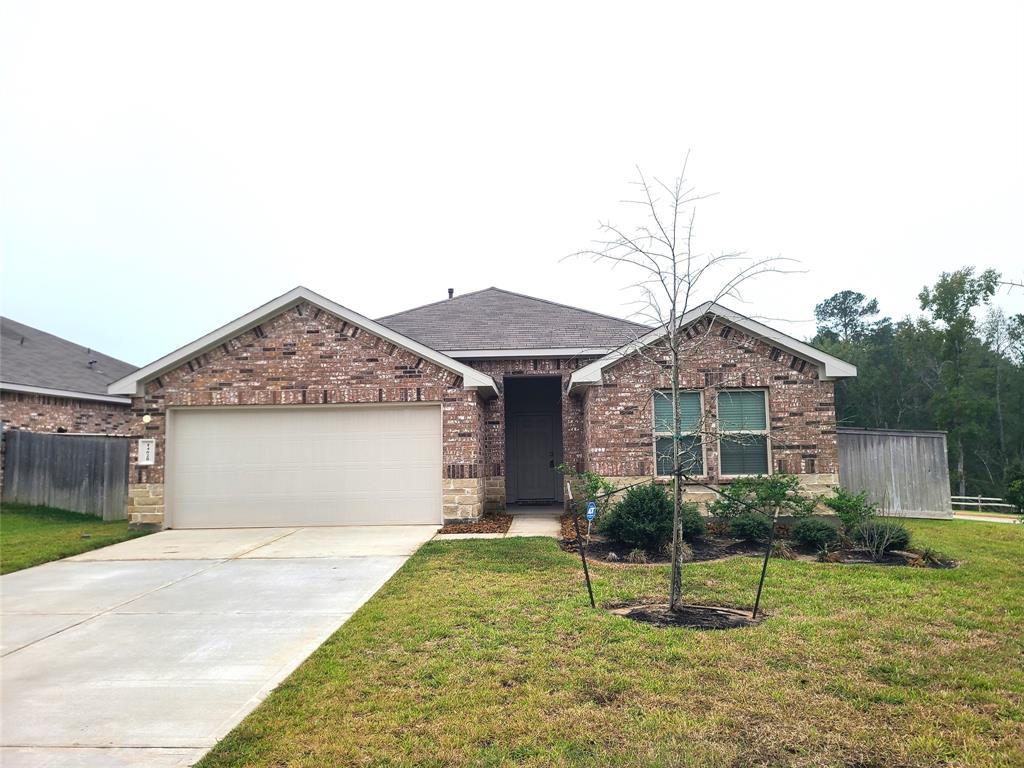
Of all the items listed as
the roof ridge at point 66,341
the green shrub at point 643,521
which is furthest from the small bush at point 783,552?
the roof ridge at point 66,341

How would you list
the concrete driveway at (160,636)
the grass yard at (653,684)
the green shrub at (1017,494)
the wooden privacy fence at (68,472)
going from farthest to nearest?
the wooden privacy fence at (68,472) < the green shrub at (1017,494) < the concrete driveway at (160,636) < the grass yard at (653,684)

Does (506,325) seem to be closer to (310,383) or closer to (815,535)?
(310,383)

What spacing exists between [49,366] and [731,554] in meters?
19.9

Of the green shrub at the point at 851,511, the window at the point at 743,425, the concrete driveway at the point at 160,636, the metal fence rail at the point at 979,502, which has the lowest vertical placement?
the metal fence rail at the point at 979,502

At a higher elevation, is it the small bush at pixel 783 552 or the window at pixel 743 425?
the window at pixel 743 425

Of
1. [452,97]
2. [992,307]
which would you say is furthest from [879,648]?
[992,307]

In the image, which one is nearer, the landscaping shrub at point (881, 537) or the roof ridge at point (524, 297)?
the landscaping shrub at point (881, 537)

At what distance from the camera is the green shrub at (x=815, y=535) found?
9508mm

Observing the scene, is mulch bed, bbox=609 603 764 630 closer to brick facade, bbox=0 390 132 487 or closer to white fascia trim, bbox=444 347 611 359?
white fascia trim, bbox=444 347 611 359

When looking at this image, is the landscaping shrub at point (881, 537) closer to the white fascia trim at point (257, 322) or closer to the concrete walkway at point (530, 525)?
the concrete walkway at point (530, 525)

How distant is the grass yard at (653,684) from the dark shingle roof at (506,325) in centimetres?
834

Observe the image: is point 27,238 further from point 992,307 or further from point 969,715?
point 992,307

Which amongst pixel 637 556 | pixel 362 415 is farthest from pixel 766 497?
pixel 362 415

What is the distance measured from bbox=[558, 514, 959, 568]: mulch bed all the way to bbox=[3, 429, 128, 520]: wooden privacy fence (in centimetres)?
1043
